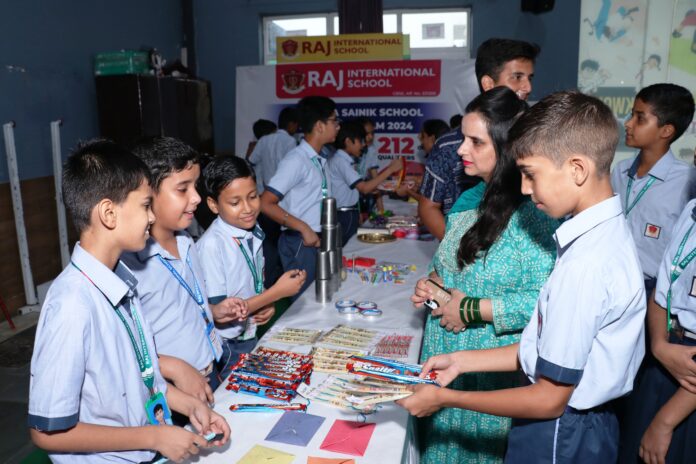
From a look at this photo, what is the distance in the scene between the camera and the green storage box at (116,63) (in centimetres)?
568

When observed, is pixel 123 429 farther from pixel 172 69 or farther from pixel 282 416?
pixel 172 69

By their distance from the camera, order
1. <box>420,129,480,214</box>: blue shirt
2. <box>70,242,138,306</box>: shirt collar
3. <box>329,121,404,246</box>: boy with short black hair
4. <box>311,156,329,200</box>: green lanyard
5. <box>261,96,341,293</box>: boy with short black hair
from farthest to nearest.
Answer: <box>329,121,404,246</box>: boy with short black hair < <box>311,156,329,200</box>: green lanyard < <box>261,96,341,293</box>: boy with short black hair < <box>420,129,480,214</box>: blue shirt < <box>70,242,138,306</box>: shirt collar

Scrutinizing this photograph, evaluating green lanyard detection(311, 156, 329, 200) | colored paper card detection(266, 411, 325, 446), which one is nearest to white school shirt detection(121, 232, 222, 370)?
colored paper card detection(266, 411, 325, 446)

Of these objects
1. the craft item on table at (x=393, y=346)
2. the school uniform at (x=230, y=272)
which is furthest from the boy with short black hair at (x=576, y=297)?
the school uniform at (x=230, y=272)

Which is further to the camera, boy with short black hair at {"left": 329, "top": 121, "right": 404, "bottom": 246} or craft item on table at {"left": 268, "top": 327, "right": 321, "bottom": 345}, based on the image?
boy with short black hair at {"left": 329, "top": 121, "right": 404, "bottom": 246}

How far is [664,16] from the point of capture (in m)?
3.66

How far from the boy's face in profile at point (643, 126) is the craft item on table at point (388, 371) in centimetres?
190

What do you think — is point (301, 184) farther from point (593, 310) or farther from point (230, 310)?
point (593, 310)

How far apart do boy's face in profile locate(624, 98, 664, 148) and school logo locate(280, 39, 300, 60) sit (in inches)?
199

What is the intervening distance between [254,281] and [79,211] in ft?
3.37

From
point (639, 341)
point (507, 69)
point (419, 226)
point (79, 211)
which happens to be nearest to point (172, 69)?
point (419, 226)

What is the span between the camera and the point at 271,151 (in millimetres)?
5945

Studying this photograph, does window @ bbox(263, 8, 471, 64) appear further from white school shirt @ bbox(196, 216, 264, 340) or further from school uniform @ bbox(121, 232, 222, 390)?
school uniform @ bbox(121, 232, 222, 390)

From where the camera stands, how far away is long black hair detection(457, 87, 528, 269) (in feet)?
5.30
